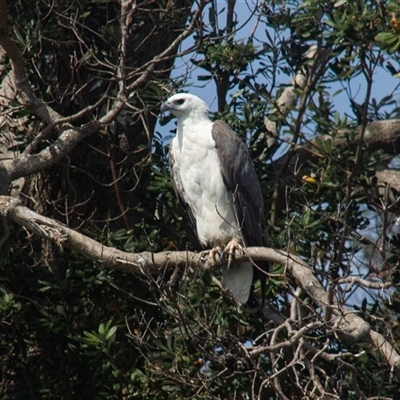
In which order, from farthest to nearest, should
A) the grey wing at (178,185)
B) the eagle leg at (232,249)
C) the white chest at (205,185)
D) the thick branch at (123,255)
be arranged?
1. the grey wing at (178,185)
2. the white chest at (205,185)
3. the eagle leg at (232,249)
4. the thick branch at (123,255)

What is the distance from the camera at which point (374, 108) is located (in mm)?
7129

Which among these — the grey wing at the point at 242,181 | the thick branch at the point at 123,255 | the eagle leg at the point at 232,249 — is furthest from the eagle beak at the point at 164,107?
the thick branch at the point at 123,255

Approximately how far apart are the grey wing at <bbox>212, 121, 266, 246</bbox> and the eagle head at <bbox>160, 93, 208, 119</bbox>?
8.5 inches

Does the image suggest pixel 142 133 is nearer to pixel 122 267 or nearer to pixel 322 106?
pixel 322 106

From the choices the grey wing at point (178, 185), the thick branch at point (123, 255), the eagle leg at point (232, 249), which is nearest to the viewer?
the thick branch at point (123, 255)

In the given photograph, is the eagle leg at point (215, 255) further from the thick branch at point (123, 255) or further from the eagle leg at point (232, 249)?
the thick branch at point (123, 255)

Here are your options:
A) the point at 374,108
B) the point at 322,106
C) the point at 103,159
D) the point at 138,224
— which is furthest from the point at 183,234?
the point at 374,108

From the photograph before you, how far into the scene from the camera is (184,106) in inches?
243

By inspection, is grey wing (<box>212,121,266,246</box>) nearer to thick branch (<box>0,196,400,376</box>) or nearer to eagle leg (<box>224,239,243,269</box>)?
eagle leg (<box>224,239,243,269</box>)

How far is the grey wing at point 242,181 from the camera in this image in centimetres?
596

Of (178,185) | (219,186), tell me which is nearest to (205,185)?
(219,186)

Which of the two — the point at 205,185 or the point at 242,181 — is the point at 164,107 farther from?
the point at 242,181

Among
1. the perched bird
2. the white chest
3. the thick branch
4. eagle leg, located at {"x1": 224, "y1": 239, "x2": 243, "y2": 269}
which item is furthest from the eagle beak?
the thick branch

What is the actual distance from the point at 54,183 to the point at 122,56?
1.39 meters
